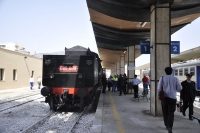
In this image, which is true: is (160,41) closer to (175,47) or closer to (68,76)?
(175,47)

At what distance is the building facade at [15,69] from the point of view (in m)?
24.0

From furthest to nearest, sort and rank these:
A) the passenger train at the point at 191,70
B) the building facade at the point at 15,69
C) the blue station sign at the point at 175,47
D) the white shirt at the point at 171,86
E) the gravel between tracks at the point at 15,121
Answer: the building facade at the point at 15,69, the passenger train at the point at 191,70, the blue station sign at the point at 175,47, the gravel between tracks at the point at 15,121, the white shirt at the point at 171,86

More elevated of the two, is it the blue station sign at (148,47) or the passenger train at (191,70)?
the blue station sign at (148,47)

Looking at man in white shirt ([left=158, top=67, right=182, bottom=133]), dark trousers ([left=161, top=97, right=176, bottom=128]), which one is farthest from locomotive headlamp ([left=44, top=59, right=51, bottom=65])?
dark trousers ([left=161, top=97, right=176, bottom=128])

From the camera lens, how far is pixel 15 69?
88.6 feet

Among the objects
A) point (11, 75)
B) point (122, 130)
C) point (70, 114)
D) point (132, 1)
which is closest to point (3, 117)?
point (70, 114)

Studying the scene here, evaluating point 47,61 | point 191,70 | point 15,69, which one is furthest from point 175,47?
point 15,69

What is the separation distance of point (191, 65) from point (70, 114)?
42.6 feet

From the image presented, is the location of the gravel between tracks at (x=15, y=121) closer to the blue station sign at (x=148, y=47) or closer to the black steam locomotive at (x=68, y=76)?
the black steam locomotive at (x=68, y=76)

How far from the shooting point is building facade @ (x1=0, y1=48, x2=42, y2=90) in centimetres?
2397

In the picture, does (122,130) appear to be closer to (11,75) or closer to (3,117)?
(3,117)

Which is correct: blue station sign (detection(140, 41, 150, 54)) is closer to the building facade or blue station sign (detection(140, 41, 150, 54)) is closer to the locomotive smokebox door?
the locomotive smokebox door

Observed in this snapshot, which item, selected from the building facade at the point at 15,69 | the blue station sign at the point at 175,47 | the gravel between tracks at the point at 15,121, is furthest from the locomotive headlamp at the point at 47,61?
the building facade at the point at 15,69

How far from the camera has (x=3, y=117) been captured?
956cm
